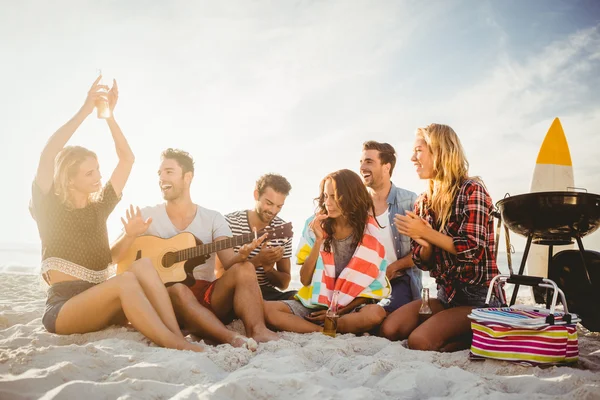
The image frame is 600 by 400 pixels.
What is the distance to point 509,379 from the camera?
233cm

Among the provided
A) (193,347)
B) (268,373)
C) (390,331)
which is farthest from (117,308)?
(390,331)

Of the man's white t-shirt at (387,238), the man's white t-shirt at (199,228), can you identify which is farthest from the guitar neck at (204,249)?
the man's white t-shirt at (387,238)

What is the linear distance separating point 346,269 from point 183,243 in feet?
5.04

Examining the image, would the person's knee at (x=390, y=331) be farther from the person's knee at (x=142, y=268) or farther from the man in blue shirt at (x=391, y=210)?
the person's knee at (x=142, y=268)

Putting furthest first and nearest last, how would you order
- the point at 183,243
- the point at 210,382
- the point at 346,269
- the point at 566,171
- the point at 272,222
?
the point at 566,171
the point at 272,222
the point at 183,243
the point at 346,269
the point at 210,382

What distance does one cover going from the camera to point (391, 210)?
16.0 feet

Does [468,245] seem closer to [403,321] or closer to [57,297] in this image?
[403,321]

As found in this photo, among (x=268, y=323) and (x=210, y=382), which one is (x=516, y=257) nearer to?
(x=268, y=323)

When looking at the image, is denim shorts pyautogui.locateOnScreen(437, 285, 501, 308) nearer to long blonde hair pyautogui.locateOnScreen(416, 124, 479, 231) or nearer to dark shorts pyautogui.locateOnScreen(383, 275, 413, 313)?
long blonde hair pyautogui.locateOnScreen(416, 124, 479, 231)

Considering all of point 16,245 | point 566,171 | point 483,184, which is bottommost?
point 16,245

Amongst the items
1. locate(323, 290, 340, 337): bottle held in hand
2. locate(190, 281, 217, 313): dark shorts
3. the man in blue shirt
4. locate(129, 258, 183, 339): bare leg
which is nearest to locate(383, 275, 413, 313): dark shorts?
the man in blue shirt

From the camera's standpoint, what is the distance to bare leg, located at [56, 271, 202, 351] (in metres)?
2.98

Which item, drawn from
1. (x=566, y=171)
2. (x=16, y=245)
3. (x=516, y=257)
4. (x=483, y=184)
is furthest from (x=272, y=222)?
(x=16, y=245)

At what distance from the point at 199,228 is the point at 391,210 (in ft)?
6.77
